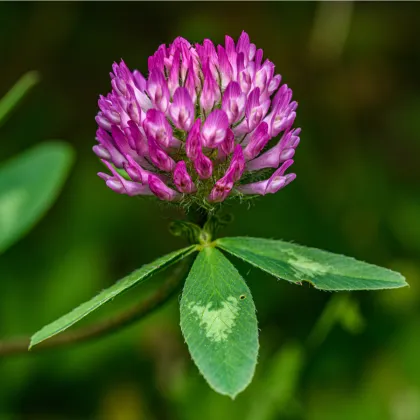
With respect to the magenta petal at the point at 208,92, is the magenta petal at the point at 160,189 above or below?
below

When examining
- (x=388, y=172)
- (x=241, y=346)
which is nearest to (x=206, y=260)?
(x=241, y=346)

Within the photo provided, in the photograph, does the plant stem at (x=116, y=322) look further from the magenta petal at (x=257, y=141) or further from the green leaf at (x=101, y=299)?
the magenta petal at (x=257, y=141)

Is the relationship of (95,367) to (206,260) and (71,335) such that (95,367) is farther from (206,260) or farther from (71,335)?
(206,260)

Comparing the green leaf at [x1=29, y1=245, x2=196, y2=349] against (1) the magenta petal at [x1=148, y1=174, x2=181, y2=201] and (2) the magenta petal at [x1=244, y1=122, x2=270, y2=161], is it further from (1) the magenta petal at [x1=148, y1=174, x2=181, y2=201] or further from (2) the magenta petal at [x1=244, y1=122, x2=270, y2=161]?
(2) the magenta petal at [x1=244, y1=122, x2=270, y2=161]

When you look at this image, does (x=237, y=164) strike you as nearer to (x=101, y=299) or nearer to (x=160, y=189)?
(x=160, y=189)

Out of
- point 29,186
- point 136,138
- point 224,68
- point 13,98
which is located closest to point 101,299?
point 136,138

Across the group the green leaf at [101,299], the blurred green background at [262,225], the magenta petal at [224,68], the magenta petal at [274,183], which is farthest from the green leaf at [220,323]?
the blurred green background at [262,225]

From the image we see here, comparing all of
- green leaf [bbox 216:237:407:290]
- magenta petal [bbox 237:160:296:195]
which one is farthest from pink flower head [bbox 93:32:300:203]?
green leaf [bbox 216:237:407:290]

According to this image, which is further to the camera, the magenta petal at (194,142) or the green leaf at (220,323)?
the magenta petal at (194,142)
